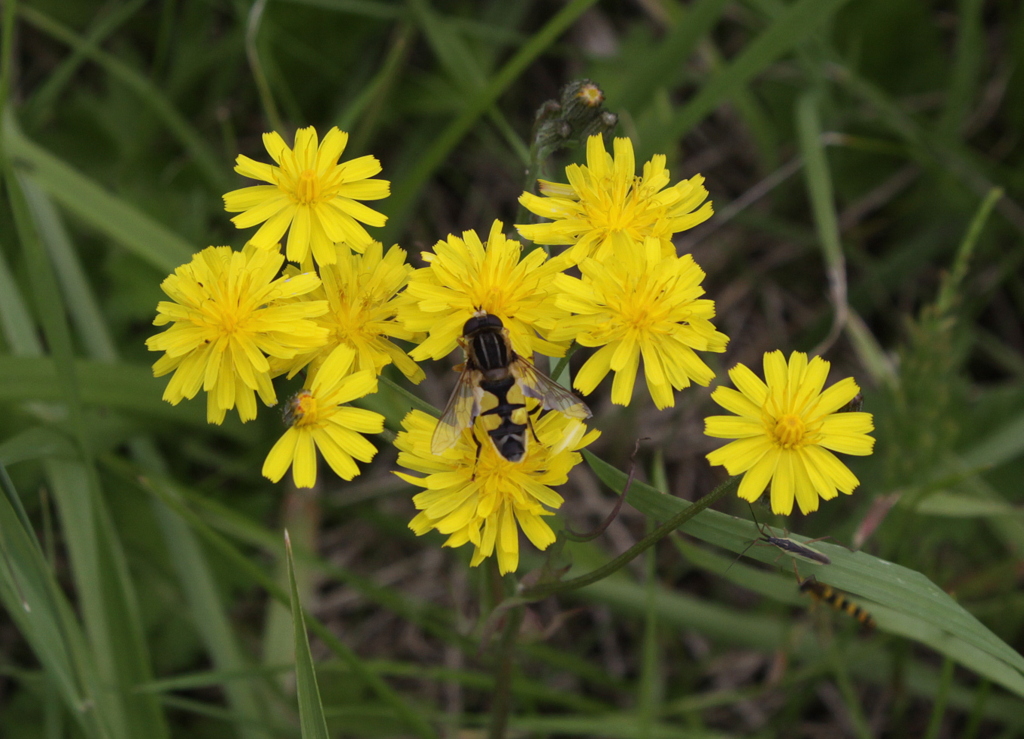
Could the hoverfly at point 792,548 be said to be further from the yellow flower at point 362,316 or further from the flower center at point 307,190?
the flower center at point 307,190

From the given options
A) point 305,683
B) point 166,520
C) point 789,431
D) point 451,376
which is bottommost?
point 305,683

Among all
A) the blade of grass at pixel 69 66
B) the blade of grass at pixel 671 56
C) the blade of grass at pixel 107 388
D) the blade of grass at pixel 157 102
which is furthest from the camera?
the blade of grass at pixel 157 102

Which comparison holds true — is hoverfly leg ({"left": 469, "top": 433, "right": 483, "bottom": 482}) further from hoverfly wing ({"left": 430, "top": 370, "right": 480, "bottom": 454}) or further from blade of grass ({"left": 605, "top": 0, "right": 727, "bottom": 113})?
blade of grass ({"left": 605, "top": 0, "right": 727, "bottom": 113})

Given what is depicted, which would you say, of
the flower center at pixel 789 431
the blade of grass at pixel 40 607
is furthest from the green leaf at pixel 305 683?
the flower center at pixel 789 431

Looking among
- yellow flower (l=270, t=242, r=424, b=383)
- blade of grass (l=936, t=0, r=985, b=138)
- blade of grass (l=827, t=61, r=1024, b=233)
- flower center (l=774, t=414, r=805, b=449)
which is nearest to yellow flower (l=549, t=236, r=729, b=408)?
flower center (l=774, t=414, r=805, b=449)

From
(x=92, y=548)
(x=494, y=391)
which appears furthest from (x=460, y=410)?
(x=92, y=548)

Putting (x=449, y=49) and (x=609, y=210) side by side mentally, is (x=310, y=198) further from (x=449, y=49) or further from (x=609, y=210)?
(x=449, y=49)

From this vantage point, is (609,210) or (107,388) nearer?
(609,210)
